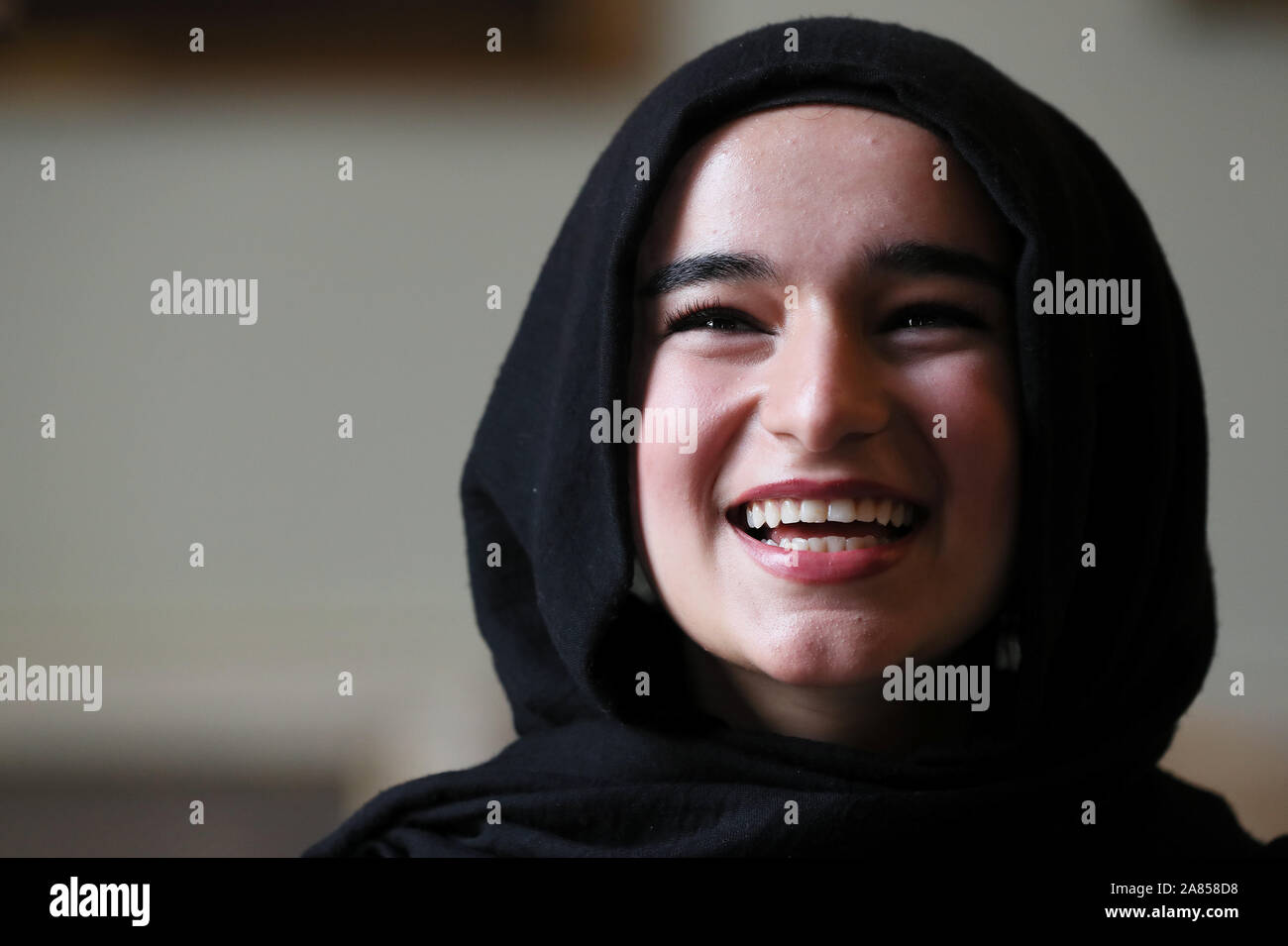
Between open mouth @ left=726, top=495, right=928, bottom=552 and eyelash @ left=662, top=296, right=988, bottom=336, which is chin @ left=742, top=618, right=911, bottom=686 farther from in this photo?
eyelash @ left=662, top=296, right=988, bottom=336

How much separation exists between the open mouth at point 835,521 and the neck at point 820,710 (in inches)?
5.3

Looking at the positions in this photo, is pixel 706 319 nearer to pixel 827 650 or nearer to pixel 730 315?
pixel 730 315

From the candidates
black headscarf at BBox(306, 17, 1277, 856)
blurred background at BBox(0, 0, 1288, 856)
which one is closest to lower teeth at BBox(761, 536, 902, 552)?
black headscarf at BBox(306, 17, 1277, 856)

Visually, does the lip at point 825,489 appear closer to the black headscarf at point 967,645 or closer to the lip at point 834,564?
the lip at point 834,564

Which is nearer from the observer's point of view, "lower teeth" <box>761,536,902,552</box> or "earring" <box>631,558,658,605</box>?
"lower teeth" <box>761,536,902,552</box>

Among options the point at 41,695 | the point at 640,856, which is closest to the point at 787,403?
the point at 640,856

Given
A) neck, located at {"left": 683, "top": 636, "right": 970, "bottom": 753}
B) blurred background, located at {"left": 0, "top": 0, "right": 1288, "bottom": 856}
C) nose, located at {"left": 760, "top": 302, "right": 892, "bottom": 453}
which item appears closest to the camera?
nose, located at {"left": 760, "top": 302, "right": 892, "bottom": 453}

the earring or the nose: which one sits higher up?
the nose

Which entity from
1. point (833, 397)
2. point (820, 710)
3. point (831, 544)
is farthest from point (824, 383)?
point (820, 710)

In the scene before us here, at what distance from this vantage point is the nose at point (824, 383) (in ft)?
2.67

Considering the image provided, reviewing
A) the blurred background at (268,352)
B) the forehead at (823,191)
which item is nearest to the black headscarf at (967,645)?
the forehead at (823,191)

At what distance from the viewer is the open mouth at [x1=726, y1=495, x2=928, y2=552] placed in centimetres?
85

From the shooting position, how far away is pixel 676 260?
0.90 meters
